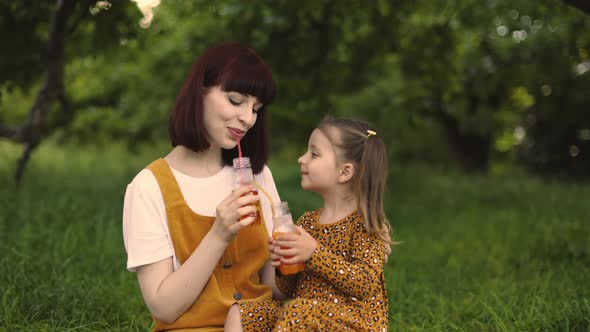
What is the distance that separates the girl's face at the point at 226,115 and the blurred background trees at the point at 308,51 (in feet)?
8.71

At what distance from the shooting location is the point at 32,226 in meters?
4.58

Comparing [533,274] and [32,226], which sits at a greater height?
[32,226]

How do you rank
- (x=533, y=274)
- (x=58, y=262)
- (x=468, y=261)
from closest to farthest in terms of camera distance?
1. (x=58, y=262)
2. (x=533, y=274)
3. (x=468, y=261)

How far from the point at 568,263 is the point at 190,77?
3384 millimetres

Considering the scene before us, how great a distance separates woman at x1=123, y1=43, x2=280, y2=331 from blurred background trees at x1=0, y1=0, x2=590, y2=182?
268 cm

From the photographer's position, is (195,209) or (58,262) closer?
(195,209)

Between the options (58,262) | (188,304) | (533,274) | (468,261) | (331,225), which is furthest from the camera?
(468,261)

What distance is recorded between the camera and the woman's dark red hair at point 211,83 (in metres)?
2.23

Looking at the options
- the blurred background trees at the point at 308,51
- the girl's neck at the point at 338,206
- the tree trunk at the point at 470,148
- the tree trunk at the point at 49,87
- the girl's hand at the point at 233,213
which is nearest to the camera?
the girl's hand at the point at 233,213

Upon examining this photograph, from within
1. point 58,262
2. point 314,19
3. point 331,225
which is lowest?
point 58,262

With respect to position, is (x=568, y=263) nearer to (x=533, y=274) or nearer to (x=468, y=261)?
(x=533, y=274)

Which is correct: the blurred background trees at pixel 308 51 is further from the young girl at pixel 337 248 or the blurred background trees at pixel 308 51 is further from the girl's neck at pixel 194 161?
the girl's neck at pixel 194 161

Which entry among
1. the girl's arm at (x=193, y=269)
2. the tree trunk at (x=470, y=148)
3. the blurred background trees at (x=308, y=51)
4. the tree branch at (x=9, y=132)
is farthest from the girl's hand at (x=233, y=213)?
the tree trunk at (x=470, y=148)

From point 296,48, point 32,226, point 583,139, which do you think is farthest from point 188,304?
point 583,139
